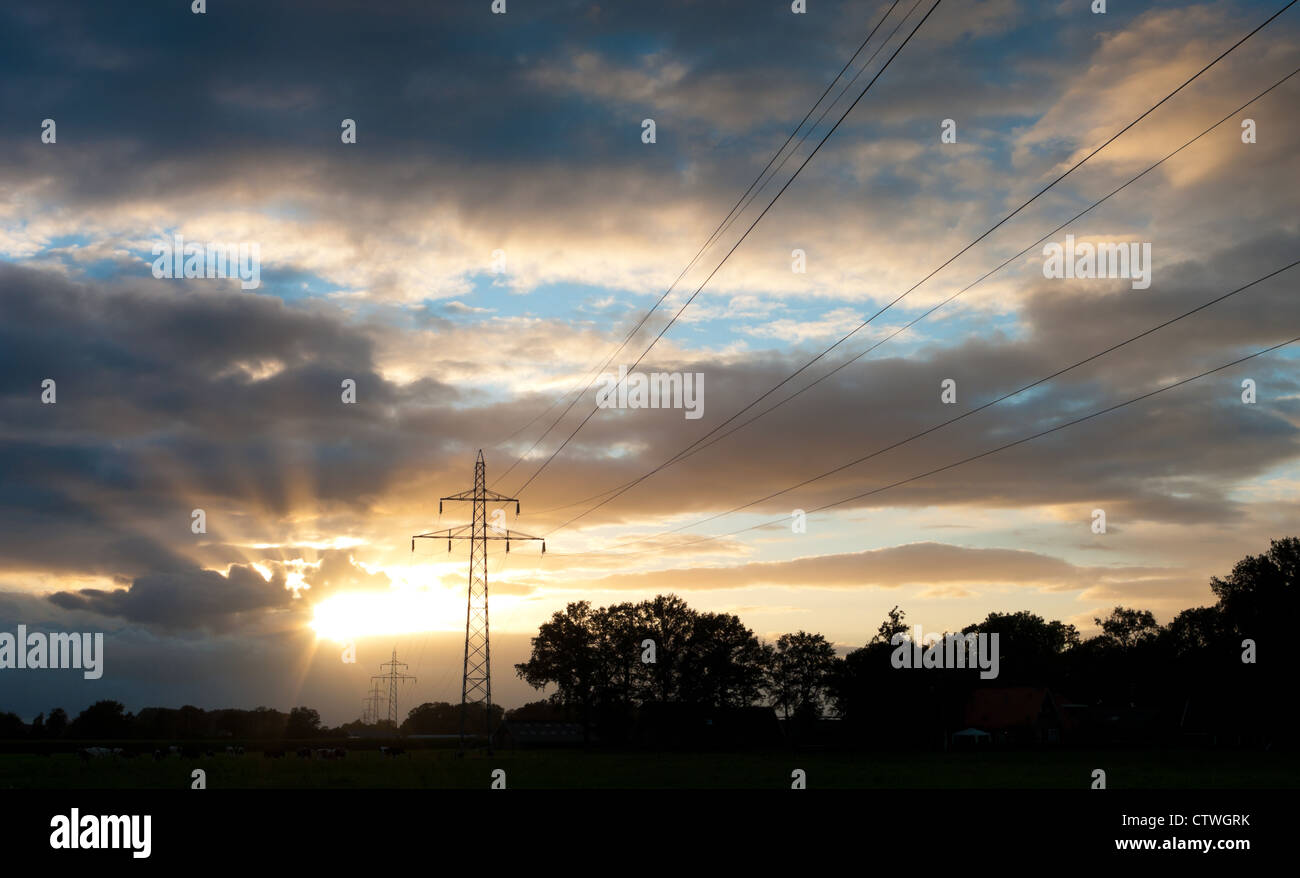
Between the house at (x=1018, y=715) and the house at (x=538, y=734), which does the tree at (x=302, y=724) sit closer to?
the house at (x=538, y=734)

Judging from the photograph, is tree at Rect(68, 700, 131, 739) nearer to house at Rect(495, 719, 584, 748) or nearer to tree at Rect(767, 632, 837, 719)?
house at Rect(495, 719, 584, 748)

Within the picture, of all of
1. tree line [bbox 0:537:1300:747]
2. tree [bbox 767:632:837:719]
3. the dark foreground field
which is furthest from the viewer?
tree [bbox 767:632:837:719]

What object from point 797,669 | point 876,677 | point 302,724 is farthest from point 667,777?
point 302,724

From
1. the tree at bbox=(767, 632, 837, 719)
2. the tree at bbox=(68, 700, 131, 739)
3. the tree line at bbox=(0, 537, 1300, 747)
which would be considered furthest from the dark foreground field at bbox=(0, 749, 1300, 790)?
the tree at bbox=(68, 700, 131, 739)

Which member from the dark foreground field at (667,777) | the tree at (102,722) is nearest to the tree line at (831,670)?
the dark foreground field at (667,777)

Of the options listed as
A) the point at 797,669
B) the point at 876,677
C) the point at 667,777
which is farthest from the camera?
the point at 797,669

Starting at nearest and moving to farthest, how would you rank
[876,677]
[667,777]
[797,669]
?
[667,777] < [876,677] < [797,669]

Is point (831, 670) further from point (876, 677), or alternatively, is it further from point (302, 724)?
point (302, 724)

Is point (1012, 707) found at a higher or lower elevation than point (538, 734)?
higher

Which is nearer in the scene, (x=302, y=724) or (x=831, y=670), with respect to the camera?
(x=831, y=670)
